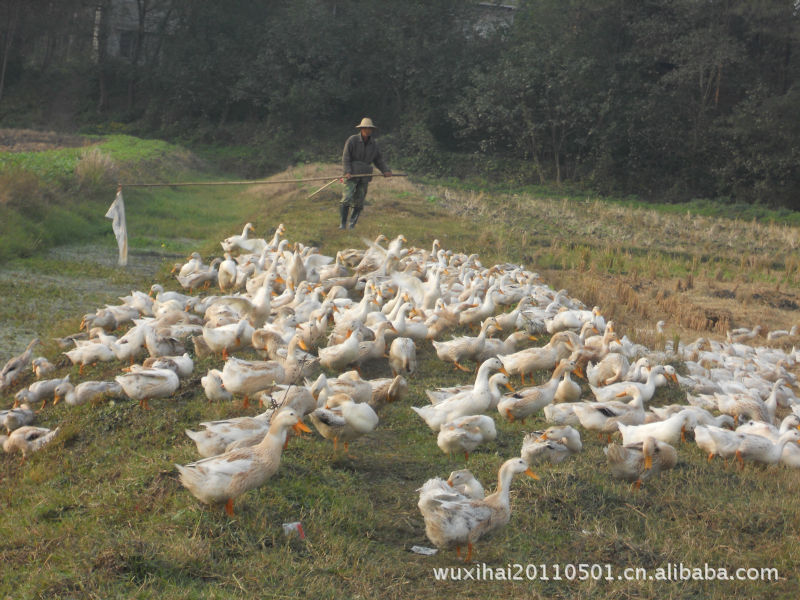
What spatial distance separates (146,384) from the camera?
7.70m

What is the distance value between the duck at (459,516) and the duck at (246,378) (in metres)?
2.55

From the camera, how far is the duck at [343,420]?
259 inches

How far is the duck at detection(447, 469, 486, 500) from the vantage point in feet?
18.7

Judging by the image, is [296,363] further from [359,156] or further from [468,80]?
[468,80]

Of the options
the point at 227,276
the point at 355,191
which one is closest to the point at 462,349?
the point at 227,276

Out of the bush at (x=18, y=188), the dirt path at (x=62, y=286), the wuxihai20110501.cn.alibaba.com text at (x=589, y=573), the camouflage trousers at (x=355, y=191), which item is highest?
the camouflage trousers at (x=355, y=191)

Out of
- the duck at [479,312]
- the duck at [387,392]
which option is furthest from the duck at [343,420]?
the duck at [479,312]

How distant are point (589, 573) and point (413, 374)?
4.40 metres

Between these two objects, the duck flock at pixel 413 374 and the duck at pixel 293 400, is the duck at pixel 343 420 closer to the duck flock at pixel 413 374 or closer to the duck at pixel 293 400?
the duck flock at pixel 413 374

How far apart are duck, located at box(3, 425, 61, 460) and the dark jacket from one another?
30.2 ft

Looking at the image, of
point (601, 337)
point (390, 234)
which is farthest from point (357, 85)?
point (601, 337)

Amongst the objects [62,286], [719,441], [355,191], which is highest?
[355,191]

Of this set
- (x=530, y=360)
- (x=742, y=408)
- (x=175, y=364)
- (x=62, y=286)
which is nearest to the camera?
(x=175, y=364)

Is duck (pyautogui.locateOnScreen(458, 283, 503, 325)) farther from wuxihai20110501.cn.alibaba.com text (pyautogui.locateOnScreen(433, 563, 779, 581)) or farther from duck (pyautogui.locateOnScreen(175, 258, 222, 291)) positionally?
wuxihai20110501.cn.alibaba.com text (pyautogui.locateOnScreen(433, 563, 779, 581))
